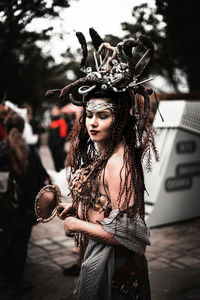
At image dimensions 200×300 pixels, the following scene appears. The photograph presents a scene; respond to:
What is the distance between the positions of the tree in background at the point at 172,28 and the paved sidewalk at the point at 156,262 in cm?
259

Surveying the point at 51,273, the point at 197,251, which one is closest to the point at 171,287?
the point at 197,251

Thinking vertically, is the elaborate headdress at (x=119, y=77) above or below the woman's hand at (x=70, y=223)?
above

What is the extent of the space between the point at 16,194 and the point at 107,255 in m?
1.84

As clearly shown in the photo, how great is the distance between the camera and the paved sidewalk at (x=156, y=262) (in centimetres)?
335

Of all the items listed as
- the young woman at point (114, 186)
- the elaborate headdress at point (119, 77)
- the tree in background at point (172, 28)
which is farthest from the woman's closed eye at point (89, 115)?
the tree in background at point (172, 28)

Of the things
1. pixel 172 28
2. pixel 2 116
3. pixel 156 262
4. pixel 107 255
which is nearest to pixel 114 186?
pixel 107 255

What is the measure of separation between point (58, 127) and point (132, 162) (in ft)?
24.1

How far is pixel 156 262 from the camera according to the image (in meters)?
4.05

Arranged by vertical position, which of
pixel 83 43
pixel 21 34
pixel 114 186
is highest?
pixel 21 34

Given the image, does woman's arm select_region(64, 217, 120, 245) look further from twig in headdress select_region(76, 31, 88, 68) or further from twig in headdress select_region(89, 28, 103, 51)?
twig in headdress select_region(89, 28, 103, 51)

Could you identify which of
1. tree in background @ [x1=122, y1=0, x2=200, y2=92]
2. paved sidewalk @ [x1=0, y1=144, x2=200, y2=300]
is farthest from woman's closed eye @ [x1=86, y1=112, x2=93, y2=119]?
paved sidewalk @ [x1=0, y1=144, x2=200, y2=300]

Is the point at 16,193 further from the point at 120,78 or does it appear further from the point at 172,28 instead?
the point at 172,28

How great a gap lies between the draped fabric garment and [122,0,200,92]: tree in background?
1.61m

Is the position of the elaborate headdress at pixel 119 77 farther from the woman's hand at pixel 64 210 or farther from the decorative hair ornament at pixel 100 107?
the woman's hand at pixel 64 210
